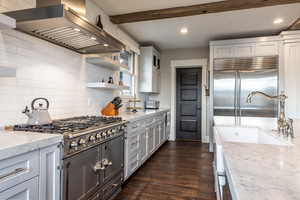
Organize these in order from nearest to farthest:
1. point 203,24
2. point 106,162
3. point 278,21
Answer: point 106,162, point 278,21, point 203,24

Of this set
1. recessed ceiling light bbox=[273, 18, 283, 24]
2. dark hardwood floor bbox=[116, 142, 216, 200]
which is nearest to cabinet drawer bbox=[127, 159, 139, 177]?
dark hardwood floor bbox=[116, 142, 216, 200]

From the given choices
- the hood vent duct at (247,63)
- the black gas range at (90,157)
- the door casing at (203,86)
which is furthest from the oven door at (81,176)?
the door casing at (203,86)

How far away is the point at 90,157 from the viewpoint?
172 centimetres

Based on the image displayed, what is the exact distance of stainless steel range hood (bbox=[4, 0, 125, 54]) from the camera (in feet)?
4.99

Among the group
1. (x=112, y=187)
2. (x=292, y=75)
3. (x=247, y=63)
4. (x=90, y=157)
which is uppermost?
(x=247, y=63)

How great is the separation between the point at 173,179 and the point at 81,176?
5.20ft

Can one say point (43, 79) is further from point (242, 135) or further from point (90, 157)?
point (242, 135)

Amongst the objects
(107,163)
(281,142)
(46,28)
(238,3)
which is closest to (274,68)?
(238,3)

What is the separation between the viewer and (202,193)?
2.39 metres

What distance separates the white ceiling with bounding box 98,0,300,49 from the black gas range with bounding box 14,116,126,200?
6.03 ft

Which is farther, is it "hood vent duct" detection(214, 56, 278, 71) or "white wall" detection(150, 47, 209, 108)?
"white wall" detection(150, 47, 209, 108)

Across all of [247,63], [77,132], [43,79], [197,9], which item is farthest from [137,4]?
[247,63]

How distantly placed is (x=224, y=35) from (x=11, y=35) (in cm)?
387

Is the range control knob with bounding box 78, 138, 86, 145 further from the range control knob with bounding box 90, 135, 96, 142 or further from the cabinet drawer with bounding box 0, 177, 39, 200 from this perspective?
the cabinet drawer with bounding box 0, 177, 39, 200
